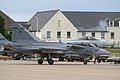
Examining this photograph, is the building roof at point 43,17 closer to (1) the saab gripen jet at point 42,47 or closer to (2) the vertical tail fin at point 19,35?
(2) the vertical tail fin at point 19,35

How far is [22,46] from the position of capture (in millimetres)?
44500

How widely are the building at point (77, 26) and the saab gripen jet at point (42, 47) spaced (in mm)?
48273

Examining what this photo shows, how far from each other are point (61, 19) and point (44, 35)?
4370 mm

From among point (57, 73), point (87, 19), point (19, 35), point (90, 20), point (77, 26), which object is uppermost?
A: point (87, 19)

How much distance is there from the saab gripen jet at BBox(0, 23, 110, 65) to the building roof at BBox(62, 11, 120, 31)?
49719 millimetres

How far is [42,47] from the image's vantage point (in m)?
44.8

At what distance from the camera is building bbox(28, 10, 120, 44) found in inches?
3743

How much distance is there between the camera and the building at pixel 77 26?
3743 inches

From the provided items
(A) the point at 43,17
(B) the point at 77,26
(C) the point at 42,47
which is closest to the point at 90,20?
(B) the point at 77,26

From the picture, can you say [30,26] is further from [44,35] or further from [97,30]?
[97,30]

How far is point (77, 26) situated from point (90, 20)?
2.73 m

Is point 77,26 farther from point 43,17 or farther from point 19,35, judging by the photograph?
point 19,35

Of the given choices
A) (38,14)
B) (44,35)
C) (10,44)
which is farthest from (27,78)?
(38,14)

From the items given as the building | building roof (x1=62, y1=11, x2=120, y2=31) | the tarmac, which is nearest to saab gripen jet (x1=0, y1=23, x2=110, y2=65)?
the tarmac
